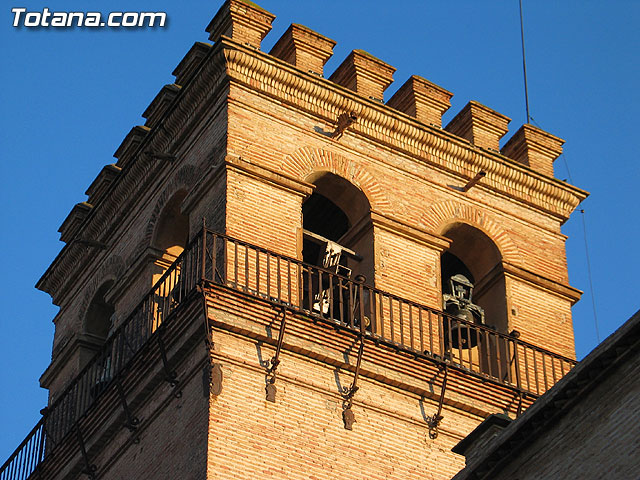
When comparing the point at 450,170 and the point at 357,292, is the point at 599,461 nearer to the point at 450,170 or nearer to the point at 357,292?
the point at 357,292

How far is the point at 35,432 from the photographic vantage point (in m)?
18.6

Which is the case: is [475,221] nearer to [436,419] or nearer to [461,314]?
[461,314]

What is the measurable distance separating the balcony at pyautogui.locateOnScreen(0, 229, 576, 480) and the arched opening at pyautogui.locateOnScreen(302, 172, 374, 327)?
3cm

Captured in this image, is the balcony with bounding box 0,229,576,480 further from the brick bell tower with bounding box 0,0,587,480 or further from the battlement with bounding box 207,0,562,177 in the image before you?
the battlement with bounding box 207,0,562,177

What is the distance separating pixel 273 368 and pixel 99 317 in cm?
523

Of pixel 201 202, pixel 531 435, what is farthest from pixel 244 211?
pixel 531 435

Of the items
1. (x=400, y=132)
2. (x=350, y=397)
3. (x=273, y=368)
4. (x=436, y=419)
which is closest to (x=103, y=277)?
(x=400, y=132)

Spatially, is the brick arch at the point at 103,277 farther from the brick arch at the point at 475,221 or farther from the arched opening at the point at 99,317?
the brick arch at the point at 475,221

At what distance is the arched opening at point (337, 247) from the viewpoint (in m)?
17.5

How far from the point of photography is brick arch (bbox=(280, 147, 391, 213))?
18.9 meters

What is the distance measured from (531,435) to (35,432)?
320 inches

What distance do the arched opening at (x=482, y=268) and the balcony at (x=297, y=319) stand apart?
25.1 inches

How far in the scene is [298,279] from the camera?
17.4m

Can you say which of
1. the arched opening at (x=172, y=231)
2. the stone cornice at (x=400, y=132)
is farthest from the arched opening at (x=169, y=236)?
the stone cornice at (x=400, y=132)
